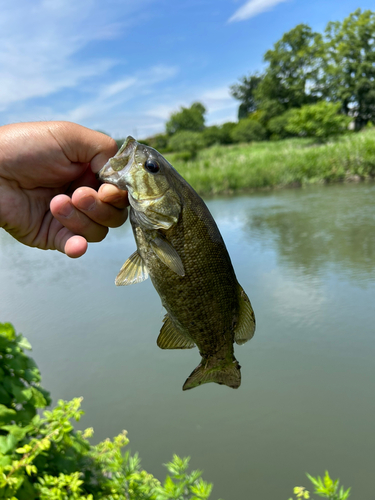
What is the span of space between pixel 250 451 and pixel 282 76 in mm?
56239

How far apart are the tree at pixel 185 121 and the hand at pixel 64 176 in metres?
54.1

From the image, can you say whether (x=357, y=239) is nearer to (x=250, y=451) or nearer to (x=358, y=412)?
(x=358, y=412)

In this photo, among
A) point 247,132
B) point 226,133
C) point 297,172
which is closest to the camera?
point 297,172

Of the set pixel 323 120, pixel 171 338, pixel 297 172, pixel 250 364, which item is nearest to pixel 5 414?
pixel 171 338

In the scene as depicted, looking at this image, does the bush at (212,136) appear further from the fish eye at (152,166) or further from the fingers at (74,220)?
the fish eye at (152,166)

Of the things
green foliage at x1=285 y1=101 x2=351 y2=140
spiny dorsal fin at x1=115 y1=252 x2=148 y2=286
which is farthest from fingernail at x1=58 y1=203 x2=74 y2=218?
green foliage at x1=285 y1=101 x2=351 y2=140

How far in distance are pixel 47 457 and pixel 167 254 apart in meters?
1.49

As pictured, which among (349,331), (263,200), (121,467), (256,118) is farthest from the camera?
(256,118)

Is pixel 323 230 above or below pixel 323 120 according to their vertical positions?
below

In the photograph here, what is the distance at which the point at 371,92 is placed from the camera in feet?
142

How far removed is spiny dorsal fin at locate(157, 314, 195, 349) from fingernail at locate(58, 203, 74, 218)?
74 centimetres

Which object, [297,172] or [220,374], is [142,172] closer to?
[220,374]

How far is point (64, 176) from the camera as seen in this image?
2.15 meters

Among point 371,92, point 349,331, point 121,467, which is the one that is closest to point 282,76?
A: point 371,92
